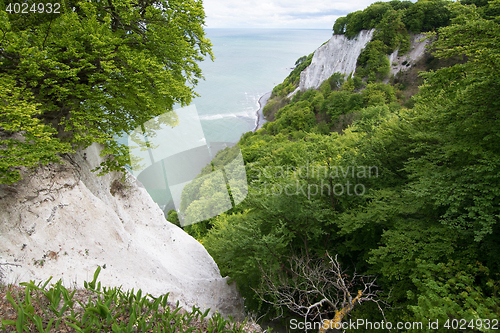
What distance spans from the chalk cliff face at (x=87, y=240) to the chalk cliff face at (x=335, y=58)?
55687 millimetres

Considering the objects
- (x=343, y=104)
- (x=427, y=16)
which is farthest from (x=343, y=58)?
(x=343, y=104)

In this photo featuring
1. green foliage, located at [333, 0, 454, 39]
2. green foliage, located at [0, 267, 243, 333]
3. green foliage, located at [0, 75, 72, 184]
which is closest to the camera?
green foliage, located at [0, 267, 243, 333]

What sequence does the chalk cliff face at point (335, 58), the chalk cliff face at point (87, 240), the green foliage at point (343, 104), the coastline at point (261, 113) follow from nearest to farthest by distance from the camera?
the chalk cliff face at point (87, 240) → the green foliage at point (343, 104) → the chalk cliff face at point (335, 58) → the coastline at point (261, 113)

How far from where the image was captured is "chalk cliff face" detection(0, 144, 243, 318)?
6516mm

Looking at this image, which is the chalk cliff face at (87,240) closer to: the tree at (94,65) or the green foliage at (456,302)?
the tree at (94,65)

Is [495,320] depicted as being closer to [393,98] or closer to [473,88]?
[473,88]

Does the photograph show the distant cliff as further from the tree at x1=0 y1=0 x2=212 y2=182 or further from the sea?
the tree at x1=0 y1=0 x2=212 y2=182

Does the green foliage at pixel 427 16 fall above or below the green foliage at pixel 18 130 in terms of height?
above

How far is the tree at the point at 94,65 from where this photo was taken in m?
6.20

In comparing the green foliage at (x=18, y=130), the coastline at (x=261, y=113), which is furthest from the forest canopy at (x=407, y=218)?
the coastline at (x=261, y=113)

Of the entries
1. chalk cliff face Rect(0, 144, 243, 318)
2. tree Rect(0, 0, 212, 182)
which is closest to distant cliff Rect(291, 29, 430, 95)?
tree Rect(0, 0, 212, 182)

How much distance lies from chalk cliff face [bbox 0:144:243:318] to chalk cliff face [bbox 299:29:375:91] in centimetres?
5569

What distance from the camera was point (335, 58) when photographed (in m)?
63.8

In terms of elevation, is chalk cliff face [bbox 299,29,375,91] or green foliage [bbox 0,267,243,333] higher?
chalk cliff face [bbox 299,29,375,91]
